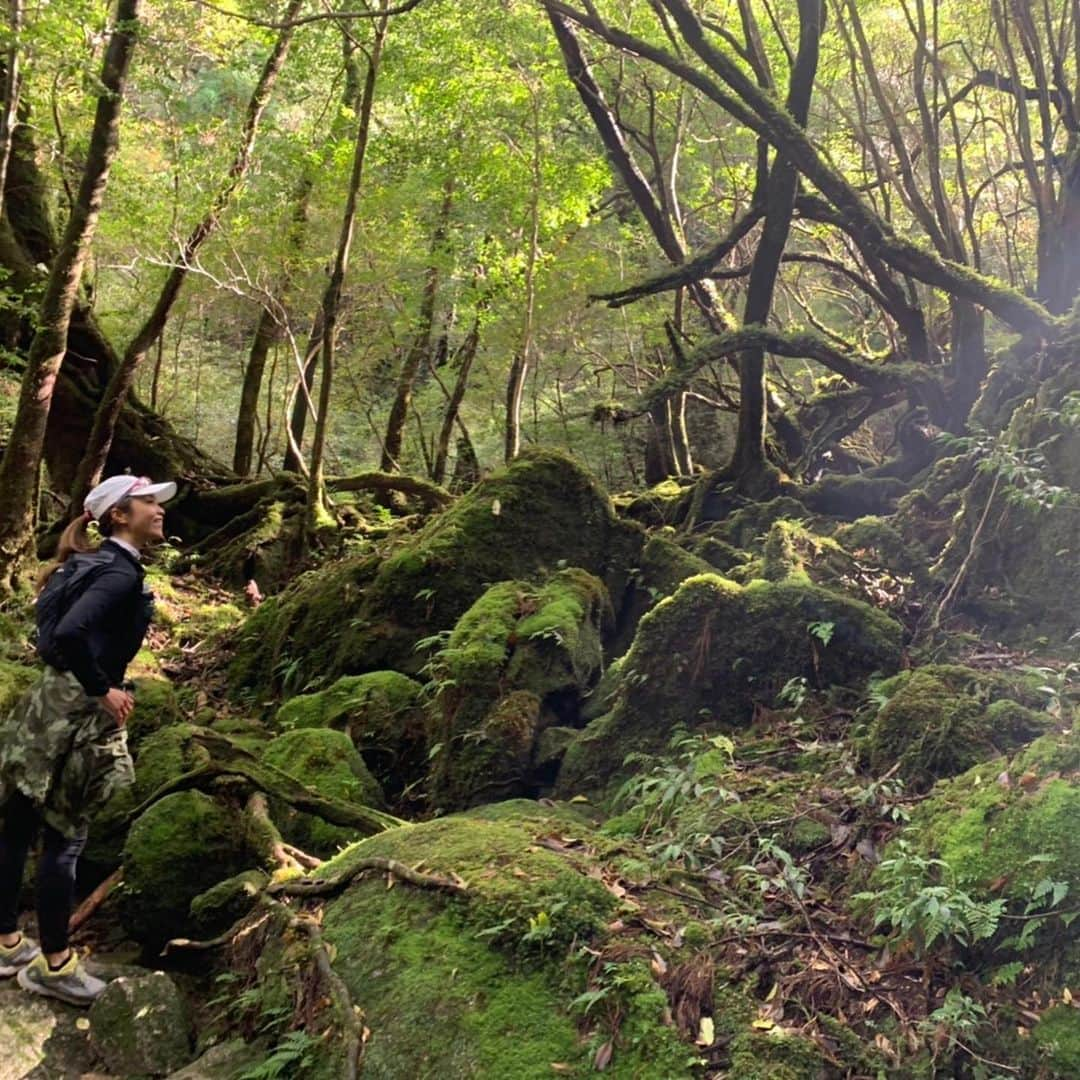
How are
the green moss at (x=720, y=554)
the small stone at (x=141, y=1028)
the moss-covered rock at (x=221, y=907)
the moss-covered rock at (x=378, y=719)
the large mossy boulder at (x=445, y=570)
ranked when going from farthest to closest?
the green moss at (x=720, y=554), the large mossy boulder at (x=445, y=570), the moss-covered rock at (x=378, y=719), the moss-covered rock at (x=221, y=907), the small stone at (x=141, y=1028)

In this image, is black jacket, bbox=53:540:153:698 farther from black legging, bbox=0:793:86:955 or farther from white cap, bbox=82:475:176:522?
black legging, bbox=0:793:86:955

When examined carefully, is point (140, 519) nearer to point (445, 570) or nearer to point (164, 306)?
point (445, 570)

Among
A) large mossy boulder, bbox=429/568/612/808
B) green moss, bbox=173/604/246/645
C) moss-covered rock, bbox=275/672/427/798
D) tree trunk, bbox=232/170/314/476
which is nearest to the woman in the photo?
large mossy boulder, bbox=429/568/612/808

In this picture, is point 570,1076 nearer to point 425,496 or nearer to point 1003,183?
point 425,496

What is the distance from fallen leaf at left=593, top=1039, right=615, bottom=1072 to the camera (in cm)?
302

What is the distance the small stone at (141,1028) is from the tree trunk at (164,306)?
927 cm

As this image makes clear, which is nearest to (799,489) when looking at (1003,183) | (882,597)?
(882,597)

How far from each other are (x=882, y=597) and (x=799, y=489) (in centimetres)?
421

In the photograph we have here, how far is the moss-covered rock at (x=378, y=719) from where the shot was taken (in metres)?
6.95

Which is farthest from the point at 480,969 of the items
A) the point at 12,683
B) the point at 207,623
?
the point at 207,623

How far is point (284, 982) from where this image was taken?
3.80m

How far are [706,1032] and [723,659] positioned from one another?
11.6 ft

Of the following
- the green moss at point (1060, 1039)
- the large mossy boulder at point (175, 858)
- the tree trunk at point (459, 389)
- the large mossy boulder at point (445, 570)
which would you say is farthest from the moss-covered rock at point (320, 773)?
the tree trunk at point (459, 389)

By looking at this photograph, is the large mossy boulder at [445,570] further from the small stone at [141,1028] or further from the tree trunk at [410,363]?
the tree trunk at [410,363]
